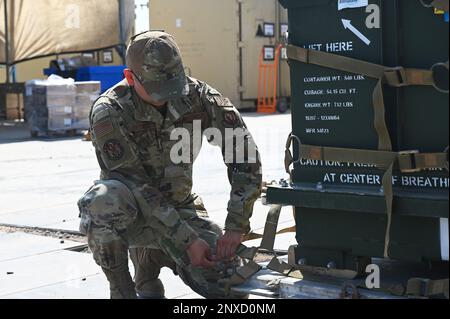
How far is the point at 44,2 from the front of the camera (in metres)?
14.7

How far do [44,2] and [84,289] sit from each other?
12107 mm

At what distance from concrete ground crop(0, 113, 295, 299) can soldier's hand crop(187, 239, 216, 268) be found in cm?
29

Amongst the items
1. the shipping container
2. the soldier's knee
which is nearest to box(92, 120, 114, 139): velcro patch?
the soldier's knee

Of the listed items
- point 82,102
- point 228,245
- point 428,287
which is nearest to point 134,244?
point 228,245

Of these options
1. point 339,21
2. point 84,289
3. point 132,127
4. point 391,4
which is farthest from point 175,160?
point 391,4

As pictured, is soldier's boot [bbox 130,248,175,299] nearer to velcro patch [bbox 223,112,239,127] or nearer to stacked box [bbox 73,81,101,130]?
velcro patch [bbox 223,112,239,127]

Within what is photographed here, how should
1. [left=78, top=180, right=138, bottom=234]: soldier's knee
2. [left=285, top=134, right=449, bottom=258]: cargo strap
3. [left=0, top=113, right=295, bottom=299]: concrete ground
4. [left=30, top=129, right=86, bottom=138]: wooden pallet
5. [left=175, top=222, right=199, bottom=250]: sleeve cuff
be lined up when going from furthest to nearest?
[left=30, top=129, right=86, bottom=138]: wooden pallet
[left=0, top=113, right=295, bottom=299]: concrete ground
[left=175, top=222, right=199, bottom=250]: sleeve cuff
[left=78, top=180, right=138, bottom=234]: soldier's knee
[left=285, top=134, right=449, bottom=258]: cargo strap

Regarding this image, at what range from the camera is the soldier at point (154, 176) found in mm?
3107

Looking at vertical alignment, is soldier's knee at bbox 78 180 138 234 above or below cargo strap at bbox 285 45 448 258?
below

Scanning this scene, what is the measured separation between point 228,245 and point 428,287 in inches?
36.3

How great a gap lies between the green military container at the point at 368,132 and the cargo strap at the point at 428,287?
9 cm

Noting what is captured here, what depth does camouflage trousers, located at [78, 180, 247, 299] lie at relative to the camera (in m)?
3.06
